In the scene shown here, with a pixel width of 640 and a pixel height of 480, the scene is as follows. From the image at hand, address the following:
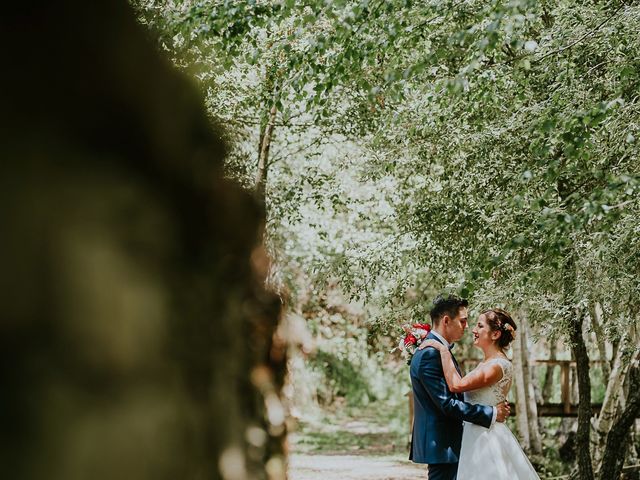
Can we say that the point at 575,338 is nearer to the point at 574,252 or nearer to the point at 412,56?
the point at 574,252

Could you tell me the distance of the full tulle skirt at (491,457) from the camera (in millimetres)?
5598

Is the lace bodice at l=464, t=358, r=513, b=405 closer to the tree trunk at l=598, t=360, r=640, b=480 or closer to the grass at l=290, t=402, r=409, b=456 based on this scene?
the tree trunk at l=598, t=360, r=640, b=480

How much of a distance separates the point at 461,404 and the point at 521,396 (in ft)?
35.3

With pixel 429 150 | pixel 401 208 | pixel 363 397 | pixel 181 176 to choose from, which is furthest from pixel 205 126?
pixel 363 397

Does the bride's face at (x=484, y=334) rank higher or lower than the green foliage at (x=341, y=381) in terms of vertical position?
lower

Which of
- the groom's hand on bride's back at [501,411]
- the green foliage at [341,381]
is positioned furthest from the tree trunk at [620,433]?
the green foliage at [341,381]

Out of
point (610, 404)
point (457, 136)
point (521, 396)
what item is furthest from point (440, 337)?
point (521, 396)

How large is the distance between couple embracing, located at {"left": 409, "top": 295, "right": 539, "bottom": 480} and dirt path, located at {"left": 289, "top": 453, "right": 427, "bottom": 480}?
8275 millimetres

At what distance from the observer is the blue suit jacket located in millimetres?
5180

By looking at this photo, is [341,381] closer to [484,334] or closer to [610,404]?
[610,404]

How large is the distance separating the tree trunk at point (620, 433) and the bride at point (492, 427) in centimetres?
468

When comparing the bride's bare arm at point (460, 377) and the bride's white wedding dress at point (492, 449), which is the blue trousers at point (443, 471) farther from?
the bride's bare arm at point (460, 377)

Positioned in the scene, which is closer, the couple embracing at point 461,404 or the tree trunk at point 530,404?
the couple embracing at point 461,404

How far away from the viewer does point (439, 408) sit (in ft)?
17.1
